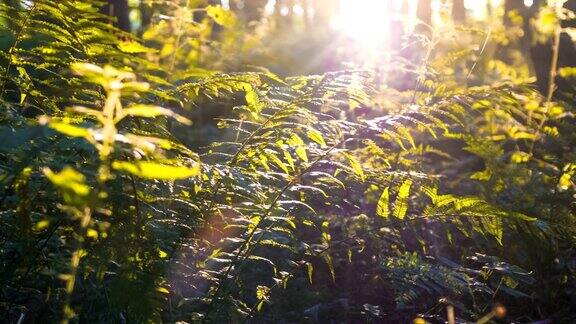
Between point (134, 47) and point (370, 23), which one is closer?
point (134, 47)

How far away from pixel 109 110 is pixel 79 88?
136 cm

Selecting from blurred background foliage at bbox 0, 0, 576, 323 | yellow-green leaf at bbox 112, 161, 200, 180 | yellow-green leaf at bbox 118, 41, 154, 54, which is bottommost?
blurred background foliage at bbox 0, 0, 576, 323

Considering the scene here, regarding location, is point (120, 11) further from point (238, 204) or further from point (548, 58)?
point (548, 58)

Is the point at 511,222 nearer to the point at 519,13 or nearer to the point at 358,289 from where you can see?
the point at 358,289

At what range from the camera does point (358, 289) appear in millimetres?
3451

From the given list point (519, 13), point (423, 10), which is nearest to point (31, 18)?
point (519, 13)

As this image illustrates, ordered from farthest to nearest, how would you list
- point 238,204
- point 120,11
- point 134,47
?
1. point 120,11
2. point 134,47
3. point 238,204

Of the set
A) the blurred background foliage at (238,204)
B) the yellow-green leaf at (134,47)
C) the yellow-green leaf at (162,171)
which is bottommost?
the blurred background foliage at (238,204)

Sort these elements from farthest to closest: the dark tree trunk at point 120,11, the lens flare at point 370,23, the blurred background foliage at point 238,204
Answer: the lens flare at point 370,23 → the dark tree trunk at point 120,11 → the blurred background foliage at point 238,204

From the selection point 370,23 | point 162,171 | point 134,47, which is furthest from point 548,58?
point 370,23

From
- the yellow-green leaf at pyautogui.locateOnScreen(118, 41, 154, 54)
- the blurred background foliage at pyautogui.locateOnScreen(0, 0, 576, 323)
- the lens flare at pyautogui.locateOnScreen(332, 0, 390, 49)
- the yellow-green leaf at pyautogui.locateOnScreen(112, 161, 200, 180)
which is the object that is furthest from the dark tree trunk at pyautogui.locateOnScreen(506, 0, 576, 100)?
the yellow-green leaf at pyautogui.locateOnScreen(112, 161, 200, 180)

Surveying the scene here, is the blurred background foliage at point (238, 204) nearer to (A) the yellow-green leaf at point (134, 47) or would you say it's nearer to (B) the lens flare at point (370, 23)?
(A) the yellow-green leaf at point (134, 47)

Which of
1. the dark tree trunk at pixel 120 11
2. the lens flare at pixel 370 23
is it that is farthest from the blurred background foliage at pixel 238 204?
the lens flare at pixel 370 23

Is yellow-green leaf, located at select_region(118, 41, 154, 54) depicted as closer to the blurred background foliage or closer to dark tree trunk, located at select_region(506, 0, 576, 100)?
the blurred background foliage
